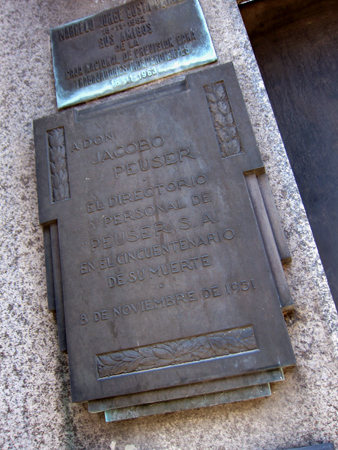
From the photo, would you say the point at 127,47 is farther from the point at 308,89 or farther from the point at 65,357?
the point at 65,357

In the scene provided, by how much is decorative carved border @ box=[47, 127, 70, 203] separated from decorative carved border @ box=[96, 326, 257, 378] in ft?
2.97

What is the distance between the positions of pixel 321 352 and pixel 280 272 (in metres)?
0.40

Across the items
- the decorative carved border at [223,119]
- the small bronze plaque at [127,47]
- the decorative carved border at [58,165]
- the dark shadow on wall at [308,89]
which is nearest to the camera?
the decorative carved border at [223,119]

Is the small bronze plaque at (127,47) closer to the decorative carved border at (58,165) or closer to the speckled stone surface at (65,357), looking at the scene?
the speckled stone surface at (65,357)

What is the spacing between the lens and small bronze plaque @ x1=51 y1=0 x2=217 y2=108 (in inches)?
100

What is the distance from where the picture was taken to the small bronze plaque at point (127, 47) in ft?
8.36

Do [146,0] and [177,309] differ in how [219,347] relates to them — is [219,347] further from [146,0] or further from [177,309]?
[146,0]

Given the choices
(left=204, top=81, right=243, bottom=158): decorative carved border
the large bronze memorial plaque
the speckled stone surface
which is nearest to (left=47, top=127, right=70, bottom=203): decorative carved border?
the large bronze memorial plaque

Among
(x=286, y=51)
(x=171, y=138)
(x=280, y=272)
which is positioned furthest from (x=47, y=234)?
Answer: (x=286, y=51)

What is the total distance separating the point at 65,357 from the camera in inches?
83.7

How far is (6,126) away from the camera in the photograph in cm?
267

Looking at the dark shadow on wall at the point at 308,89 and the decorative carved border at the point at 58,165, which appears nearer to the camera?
the decorative carved border at the point at 58,165

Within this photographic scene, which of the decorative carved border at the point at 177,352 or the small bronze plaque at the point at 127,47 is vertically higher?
the small bronze plaque at the point at 127,47

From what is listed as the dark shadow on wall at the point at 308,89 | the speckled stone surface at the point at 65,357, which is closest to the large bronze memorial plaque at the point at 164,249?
the speckled stone surface at the point at 65,357
